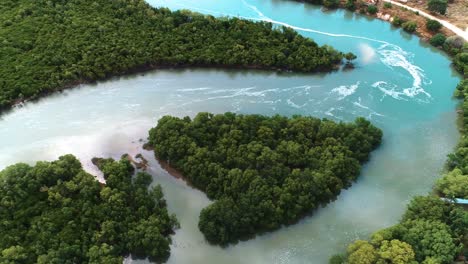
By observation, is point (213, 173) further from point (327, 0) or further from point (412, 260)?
point (327, 0)

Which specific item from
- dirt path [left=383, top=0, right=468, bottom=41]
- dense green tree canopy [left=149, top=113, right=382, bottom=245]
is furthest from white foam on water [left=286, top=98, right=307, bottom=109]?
dirt path [left=383, top=0, right=468, bottom=41]

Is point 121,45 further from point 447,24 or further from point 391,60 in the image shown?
point 447,24

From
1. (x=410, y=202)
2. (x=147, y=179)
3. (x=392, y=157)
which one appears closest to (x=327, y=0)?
(x=392, y=157)

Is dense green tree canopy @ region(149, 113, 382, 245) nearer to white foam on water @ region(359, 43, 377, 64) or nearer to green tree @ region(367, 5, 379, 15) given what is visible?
white foam on water @ region(359, 43, 377, 64)

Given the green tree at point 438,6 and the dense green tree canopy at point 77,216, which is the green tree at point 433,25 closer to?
the green tree at point 438,6

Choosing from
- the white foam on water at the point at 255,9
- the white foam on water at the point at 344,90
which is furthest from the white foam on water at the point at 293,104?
the white foam on water at the point at 255,9

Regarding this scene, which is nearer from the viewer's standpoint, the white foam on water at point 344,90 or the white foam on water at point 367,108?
the white foam on water at point 367,108
